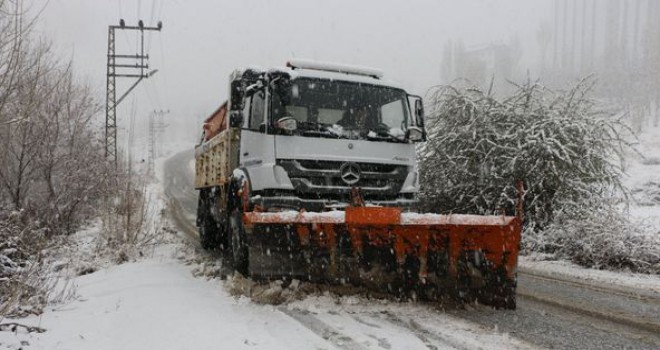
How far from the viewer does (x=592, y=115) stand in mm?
10016

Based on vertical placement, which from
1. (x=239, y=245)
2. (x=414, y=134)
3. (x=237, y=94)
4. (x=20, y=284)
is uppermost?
(x=237, y=94)

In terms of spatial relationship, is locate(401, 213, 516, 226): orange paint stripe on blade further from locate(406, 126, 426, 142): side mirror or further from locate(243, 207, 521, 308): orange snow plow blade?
locate(406, 126, 426, 142): side mirror

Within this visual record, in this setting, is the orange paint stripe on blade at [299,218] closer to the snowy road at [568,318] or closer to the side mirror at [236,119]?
the snowy road at [568,318]

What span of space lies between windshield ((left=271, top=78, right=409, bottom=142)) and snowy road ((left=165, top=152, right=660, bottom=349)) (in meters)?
2.23

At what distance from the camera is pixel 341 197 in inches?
235

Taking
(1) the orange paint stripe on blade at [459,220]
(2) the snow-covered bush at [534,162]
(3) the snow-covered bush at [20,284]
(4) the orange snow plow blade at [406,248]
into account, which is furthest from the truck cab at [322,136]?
(2) the snow-covered bush at [534,162]

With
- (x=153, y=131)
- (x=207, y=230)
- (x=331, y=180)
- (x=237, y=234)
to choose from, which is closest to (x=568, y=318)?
(x=331, y=180)

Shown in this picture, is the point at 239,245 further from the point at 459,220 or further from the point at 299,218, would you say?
the point at 459,220

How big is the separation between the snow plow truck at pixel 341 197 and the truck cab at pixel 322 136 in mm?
13

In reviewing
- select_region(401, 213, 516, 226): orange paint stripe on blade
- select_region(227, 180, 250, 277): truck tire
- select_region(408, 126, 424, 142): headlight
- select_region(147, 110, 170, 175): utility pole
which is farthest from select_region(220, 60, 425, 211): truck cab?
select_region(147, 110, 170, 175): utility pole

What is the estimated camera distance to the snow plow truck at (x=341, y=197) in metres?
5.02

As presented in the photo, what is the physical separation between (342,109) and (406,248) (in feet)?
6.72

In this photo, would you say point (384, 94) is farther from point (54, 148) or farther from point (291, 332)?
point (54, 148)

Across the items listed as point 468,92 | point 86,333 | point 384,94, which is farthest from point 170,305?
point 468,92
